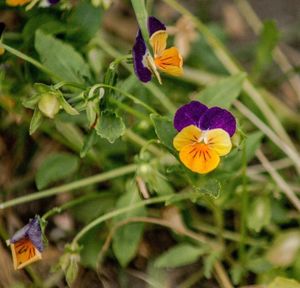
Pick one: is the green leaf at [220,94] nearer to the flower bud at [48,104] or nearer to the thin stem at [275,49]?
the flower bud at [48,104]

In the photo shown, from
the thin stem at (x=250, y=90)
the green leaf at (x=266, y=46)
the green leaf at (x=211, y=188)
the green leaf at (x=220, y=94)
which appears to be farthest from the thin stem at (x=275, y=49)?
the green leaf at (x=211, y=188)

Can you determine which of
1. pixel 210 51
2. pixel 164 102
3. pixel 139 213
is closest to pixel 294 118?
pixel 210 51

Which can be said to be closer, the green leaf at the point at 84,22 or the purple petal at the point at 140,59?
the purple petal at the point at 140,59

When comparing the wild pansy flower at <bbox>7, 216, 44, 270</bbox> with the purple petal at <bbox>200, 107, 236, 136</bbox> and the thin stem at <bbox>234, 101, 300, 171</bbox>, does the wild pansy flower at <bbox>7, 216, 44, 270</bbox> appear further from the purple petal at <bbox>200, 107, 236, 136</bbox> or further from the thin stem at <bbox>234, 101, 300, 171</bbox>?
the thin stem at <bbox>234, 101, 300, 171</bbox>

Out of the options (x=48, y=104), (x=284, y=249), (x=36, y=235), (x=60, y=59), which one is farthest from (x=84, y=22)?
(x=284, y=249)

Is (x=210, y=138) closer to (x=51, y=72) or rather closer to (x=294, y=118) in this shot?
(x=51, y=72)

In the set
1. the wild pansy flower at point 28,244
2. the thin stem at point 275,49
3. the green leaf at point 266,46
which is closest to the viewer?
the wild pansy flower at point 28,244

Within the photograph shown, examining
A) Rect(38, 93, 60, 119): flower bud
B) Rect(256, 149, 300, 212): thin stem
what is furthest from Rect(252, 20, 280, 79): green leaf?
Rect(38, 93, 60, 119): flower bud

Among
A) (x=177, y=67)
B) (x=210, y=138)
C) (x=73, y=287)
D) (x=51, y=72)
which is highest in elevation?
(x=51, y=72)
